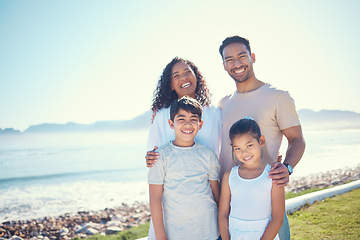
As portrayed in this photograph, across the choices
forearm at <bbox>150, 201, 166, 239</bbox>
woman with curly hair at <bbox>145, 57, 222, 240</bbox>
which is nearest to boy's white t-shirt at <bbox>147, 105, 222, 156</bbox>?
woman with curly hair at <bbox>145, 57, 222, 240</bbox>

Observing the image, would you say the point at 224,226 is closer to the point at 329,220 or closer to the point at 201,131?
the point at 201,131

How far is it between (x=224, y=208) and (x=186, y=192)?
1.31 feet

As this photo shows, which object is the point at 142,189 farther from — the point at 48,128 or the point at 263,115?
the point at 48,128

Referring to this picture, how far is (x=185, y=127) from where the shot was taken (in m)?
2.67

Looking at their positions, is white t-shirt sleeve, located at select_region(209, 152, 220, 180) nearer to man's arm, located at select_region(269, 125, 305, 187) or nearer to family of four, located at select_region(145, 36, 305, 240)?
family of four, located at select_region(145, 36, 305, 240)

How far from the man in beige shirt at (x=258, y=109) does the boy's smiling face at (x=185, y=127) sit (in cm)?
51

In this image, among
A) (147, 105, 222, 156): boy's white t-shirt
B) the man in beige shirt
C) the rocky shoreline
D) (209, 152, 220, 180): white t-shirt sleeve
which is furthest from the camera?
the rocky shoreline

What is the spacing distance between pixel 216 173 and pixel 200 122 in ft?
1.78

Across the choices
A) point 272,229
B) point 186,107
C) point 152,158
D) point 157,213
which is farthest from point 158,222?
point 186,107

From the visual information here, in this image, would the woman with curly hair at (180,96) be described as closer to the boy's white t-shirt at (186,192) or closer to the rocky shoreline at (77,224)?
the boy's white t-shirt at (186,192)

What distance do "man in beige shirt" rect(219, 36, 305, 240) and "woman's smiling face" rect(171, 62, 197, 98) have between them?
1.38ft

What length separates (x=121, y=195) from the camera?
13.4 meters

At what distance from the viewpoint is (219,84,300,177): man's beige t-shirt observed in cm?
285

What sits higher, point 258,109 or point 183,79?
point 183,79
